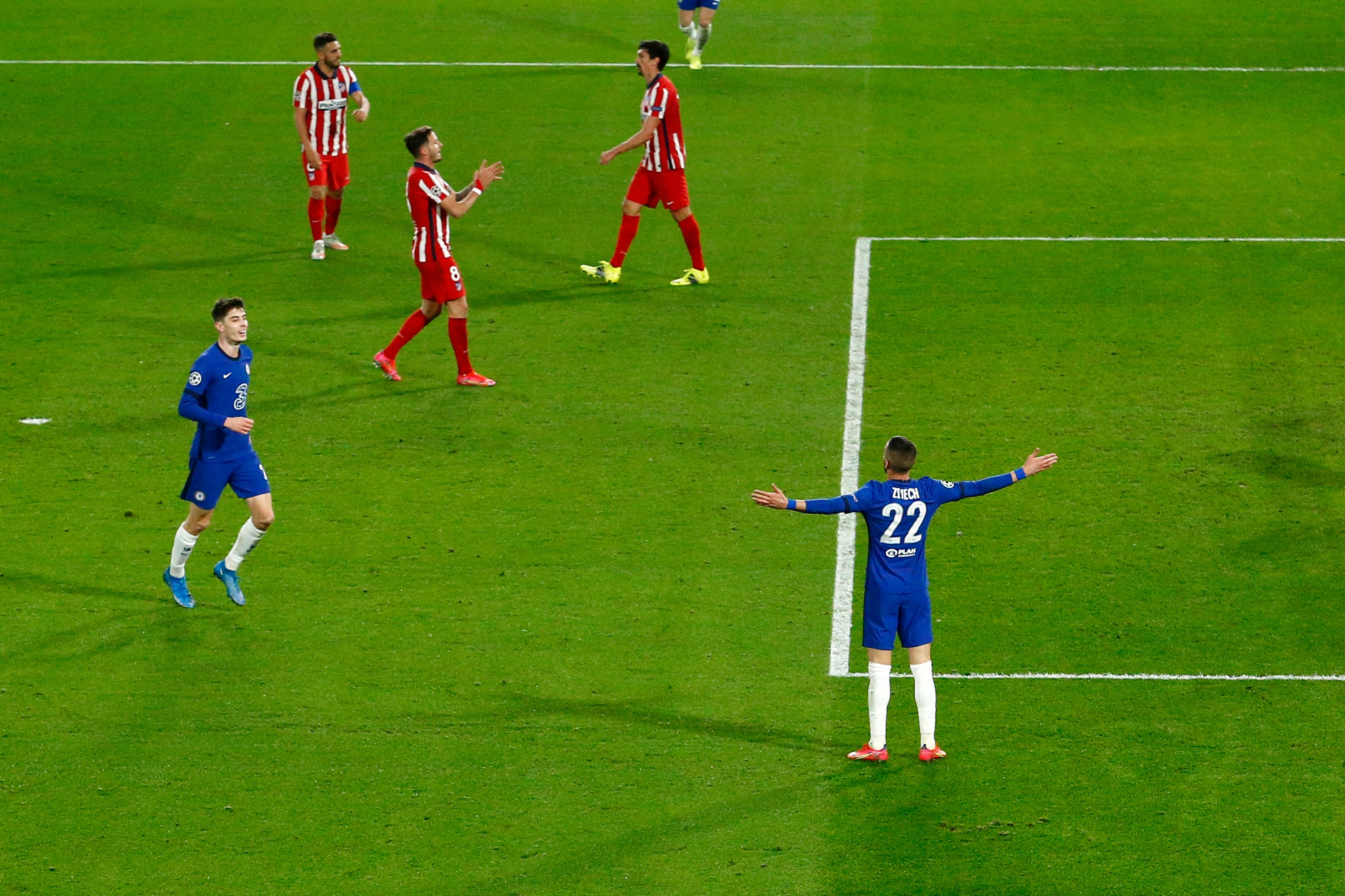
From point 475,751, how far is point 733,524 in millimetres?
3634

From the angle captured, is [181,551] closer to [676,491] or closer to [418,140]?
[676,491]

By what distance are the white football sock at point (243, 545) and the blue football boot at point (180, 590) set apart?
1.01ft

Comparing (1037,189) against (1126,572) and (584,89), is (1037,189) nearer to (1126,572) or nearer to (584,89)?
(584,89)

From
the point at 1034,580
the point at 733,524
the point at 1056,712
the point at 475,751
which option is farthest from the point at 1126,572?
the point at 475,751

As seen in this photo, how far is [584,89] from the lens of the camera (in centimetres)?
2419

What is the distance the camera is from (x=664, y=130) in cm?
1695

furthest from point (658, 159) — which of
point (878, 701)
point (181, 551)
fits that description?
point (878, 701)

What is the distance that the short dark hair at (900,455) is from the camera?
379 inches

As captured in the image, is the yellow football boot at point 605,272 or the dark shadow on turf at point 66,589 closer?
the dark shadow on turf at point 66,589

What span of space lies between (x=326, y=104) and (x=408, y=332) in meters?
3.81

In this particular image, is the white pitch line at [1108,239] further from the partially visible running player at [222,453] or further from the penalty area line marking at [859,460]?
the partially visible running player at [222,453]

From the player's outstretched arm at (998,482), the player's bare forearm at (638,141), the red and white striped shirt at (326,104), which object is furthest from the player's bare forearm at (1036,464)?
the red and white striped shirt at (326,104)

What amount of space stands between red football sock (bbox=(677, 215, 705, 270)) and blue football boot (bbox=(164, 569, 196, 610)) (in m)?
7.22

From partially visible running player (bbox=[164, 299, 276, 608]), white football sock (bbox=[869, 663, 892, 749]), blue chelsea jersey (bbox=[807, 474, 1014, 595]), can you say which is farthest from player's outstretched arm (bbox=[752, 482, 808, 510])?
partially visible running player (bbox=[164, 299, 276, 608])
